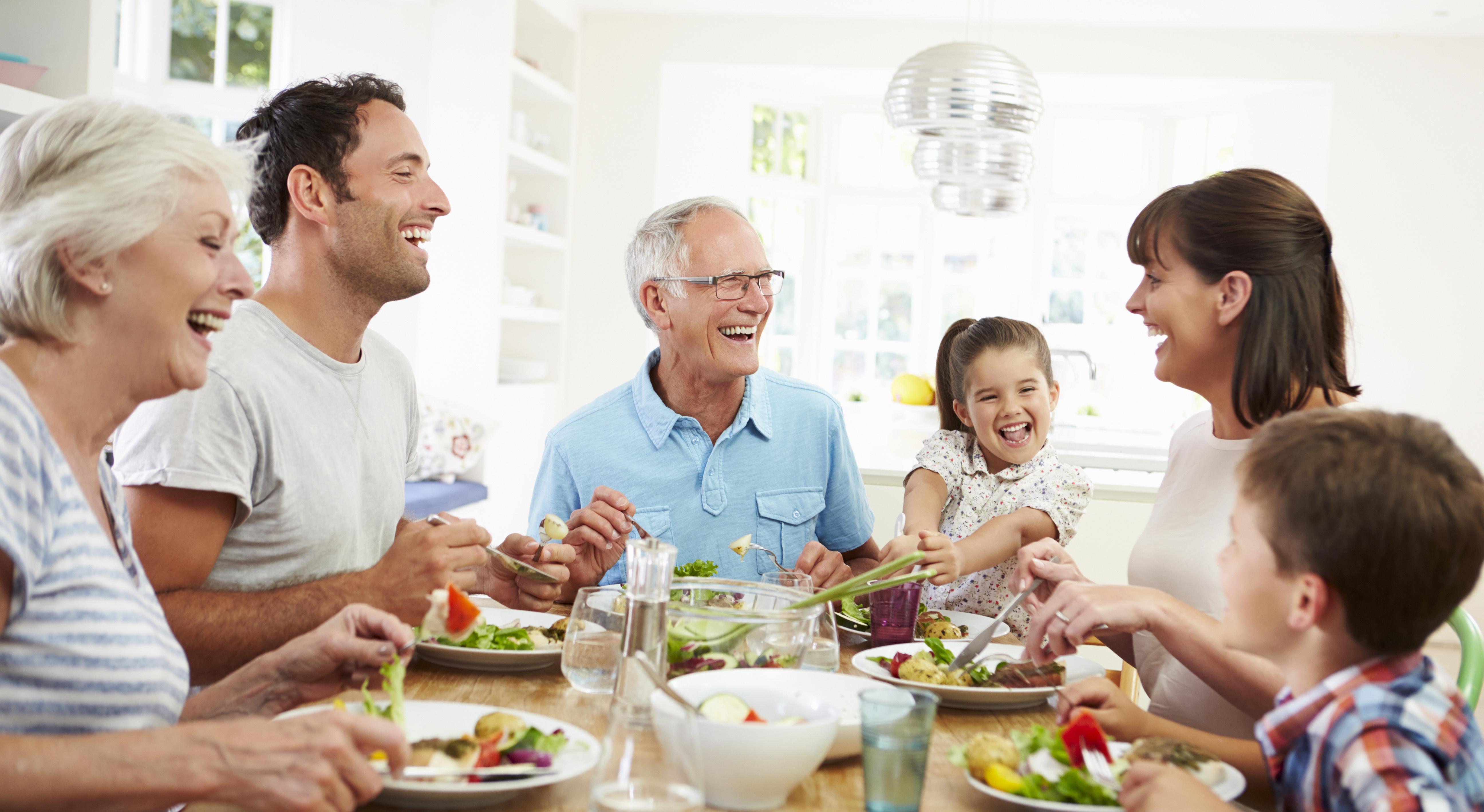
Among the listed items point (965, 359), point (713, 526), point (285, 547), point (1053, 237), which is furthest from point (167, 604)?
point (1053, 237)

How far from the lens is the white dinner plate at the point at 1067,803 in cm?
95

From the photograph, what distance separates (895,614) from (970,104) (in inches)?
68.6

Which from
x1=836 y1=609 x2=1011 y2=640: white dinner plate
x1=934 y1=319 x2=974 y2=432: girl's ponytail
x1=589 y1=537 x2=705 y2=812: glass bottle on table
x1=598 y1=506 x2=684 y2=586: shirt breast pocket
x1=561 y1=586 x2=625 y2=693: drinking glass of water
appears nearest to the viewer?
x1=589 y1=537 x2=705 y2=812: glass bottle on table

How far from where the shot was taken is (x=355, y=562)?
67.4 inches

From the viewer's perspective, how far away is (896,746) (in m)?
0.91

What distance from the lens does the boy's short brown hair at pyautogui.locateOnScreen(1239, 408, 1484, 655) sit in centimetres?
86

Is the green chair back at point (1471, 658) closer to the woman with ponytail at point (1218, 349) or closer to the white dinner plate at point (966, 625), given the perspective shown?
the woman with ponytail at point (1218, 349)

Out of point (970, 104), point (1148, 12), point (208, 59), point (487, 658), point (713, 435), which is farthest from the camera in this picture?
point (1148, 12)

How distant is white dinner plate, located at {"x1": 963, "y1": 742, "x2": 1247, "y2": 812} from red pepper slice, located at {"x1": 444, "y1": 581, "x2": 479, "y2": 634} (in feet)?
1.80

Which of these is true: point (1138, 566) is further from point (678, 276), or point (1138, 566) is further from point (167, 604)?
point (167, 604)

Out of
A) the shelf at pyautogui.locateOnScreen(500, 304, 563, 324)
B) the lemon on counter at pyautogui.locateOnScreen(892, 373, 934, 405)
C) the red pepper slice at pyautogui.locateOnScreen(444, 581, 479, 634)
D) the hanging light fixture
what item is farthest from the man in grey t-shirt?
the shelf at pyautogui.locateOnScreen(500, 304, 563, 324)

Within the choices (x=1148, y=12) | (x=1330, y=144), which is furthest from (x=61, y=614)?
(x=1330, y=144)

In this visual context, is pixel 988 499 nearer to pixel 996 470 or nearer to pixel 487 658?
pixel 996 470

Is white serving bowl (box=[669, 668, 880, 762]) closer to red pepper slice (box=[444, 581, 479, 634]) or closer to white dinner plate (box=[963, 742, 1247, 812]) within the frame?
white dinner plate (box=[963, 742, 1247, 812])
